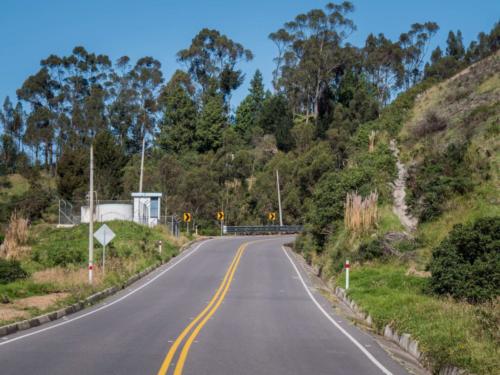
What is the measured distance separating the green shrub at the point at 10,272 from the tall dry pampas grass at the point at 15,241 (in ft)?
24.5

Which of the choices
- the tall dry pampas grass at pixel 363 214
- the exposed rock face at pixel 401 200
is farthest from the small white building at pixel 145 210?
the tall dry pampas grass at pixel 363 214

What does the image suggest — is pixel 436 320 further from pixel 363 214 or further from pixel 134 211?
pixel 134 211

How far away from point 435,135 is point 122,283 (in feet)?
71.1

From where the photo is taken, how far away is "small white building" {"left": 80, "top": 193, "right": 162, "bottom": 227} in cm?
5259

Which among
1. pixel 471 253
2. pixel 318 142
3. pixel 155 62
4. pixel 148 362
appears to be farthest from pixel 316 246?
pixel 155 62

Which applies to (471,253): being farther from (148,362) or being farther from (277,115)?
(277,115)

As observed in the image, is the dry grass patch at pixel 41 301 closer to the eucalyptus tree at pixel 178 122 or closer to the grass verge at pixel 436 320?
the grass verge at pixel 436 320

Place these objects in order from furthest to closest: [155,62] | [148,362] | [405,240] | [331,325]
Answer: [155,62], [405,240], [331,325], [148,362]

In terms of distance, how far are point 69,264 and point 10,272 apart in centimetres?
614

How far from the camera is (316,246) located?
133ft

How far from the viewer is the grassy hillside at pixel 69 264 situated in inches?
857

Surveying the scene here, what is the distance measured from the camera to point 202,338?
1428cm

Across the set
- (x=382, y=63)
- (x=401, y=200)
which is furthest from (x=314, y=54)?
(x=401, y=200)

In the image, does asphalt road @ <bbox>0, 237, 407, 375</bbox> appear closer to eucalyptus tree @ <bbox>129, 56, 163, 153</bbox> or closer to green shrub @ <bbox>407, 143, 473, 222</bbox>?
green shrub @ <bbox>407, 143, 473, 222</bbox>
